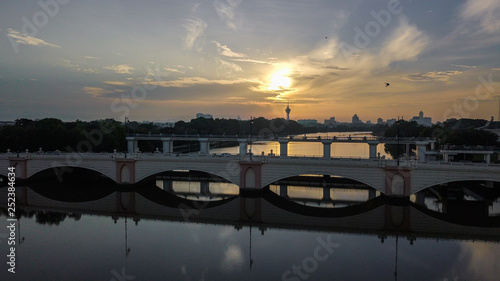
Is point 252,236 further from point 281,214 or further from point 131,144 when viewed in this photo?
point 131,144

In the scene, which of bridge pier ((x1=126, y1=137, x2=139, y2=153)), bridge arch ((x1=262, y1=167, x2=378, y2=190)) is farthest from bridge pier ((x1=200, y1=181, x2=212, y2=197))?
bridge pier ((x1=126, y1=137, x2=139, y2=153))

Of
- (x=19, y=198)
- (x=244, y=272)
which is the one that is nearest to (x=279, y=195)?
(x=244, y=272)

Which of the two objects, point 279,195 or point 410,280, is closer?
point 410,280

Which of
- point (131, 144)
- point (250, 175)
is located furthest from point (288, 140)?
point (131, 144)

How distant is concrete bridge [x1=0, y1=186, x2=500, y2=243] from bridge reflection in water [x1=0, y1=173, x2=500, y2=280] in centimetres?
7

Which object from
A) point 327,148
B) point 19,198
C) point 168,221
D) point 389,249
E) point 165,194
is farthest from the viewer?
point 327,148

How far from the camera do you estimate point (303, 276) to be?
55.0 ft

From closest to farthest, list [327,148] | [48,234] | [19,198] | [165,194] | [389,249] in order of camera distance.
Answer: [389,249] < [48,234] < [19,198] < [165,194] < [327,148]

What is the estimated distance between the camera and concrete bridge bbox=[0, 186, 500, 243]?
23969mm

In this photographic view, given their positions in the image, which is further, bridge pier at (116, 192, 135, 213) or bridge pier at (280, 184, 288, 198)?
bridge pier at (280, 184, 288, 198)

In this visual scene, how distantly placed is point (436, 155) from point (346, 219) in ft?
71.8

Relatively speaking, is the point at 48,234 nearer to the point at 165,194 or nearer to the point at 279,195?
the point at 165,194

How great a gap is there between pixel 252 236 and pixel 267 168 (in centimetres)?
1067

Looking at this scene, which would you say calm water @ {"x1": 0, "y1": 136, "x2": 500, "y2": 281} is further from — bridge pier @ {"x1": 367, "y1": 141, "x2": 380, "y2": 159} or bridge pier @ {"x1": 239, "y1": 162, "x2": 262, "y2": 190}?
bridge pier @ {"x1": 367, "y1": 141, "x2": 380, "y2": 159}
